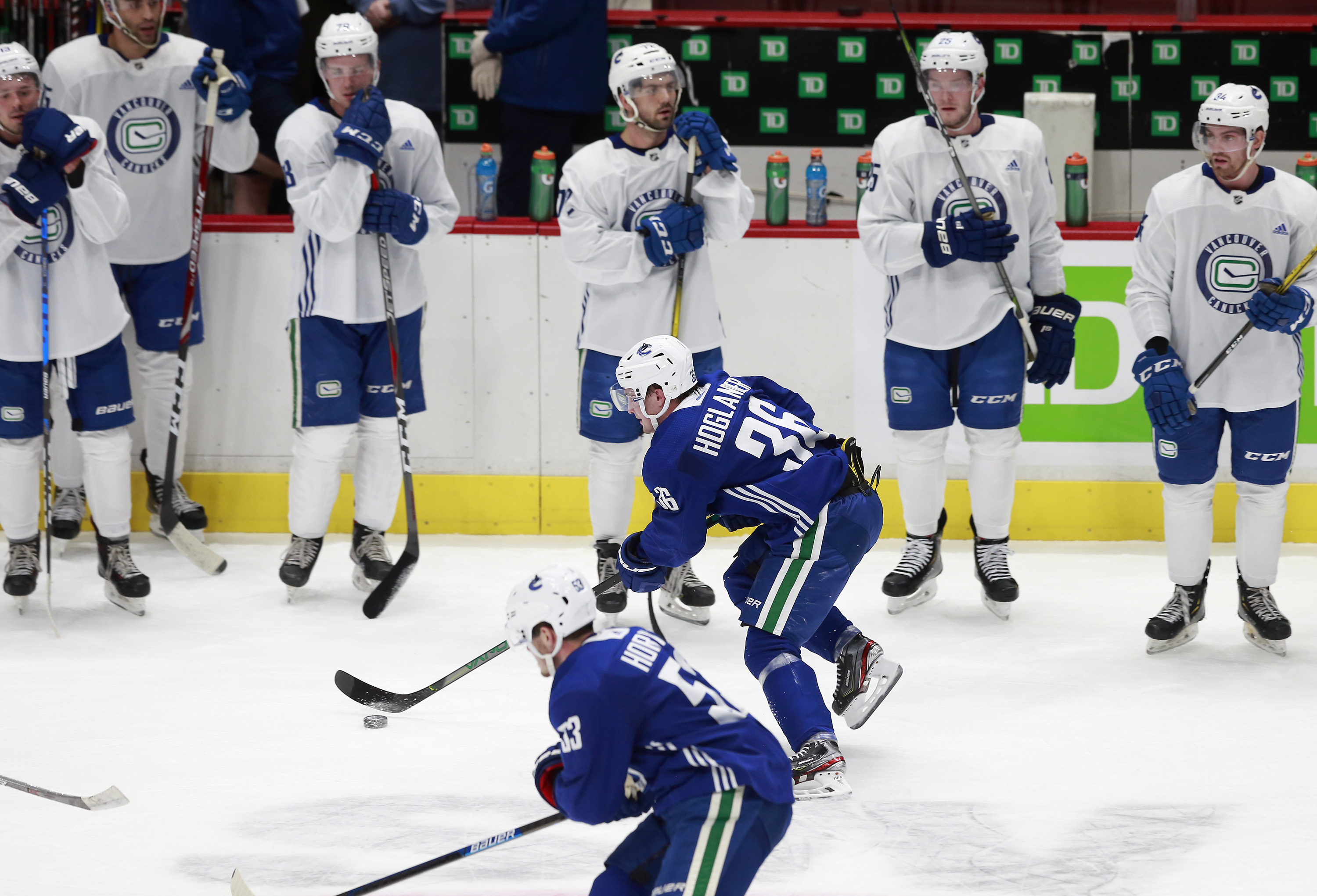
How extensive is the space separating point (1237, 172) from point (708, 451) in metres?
1.95

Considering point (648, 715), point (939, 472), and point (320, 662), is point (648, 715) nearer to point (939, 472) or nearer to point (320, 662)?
point (320, 662)

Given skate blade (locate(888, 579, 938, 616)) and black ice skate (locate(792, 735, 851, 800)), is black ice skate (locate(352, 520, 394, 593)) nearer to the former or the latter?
skate blade (locate(888, 579, 938, 616))

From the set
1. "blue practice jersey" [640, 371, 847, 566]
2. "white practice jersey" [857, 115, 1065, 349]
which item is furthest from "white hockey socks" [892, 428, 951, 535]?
"blue practice jersey" [640, 371, 847, 566]

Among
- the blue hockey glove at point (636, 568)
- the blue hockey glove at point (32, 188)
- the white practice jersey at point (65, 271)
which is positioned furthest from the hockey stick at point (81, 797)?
the blue hockey glove at point (32, 188)

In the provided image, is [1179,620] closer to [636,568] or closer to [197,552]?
[636,568]

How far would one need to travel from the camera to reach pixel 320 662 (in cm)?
431

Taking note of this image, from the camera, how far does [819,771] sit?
330 centimetres

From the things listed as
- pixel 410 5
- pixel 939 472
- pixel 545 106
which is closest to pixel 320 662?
pixel 939 472

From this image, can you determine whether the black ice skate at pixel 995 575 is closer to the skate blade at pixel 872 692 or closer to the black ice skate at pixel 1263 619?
the black ice skate at pixel 1263 619

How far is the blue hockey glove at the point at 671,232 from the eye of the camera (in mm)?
4562

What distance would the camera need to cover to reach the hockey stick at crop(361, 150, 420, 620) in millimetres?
4715

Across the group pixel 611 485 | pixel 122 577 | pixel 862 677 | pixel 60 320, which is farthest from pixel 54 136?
pixel 862 677

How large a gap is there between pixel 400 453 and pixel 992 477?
1879 millimetres

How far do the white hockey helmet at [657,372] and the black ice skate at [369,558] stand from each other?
1.90 metres
